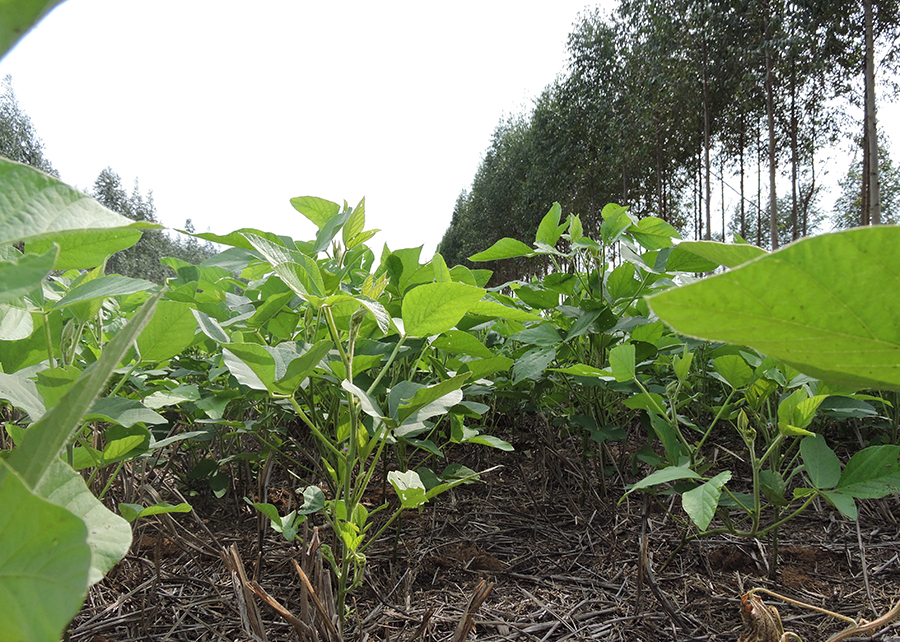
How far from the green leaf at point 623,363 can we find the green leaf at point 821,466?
0.21 metres

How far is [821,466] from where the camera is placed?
1.89 feet

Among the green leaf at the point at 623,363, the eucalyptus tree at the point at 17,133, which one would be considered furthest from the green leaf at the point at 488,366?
the eucalyptus tree at the point at 17,133

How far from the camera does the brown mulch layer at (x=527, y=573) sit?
568mm

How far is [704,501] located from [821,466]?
0.20 m

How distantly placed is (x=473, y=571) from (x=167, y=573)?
0.41 m

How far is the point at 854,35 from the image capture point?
9.51 metres

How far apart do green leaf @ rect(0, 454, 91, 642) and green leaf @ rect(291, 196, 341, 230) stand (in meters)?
0.51

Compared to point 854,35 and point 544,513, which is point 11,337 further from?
point 854,35

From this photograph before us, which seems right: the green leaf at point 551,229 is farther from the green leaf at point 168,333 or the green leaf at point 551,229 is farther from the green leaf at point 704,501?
the green leaf at point 168,333

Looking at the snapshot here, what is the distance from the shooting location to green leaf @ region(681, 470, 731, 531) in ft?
1.57

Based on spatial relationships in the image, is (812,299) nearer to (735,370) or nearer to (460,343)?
(460,343)

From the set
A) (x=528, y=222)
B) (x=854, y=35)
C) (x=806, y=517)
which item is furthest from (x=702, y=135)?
(x=806, y=517)

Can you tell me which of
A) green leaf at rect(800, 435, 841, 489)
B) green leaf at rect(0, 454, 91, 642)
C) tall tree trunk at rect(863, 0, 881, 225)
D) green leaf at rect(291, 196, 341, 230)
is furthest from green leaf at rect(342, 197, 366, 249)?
tall tree trunk at rect(863, 0, 881, 225)

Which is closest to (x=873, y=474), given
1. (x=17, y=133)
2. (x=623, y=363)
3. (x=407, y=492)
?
(x=623, y=363)
